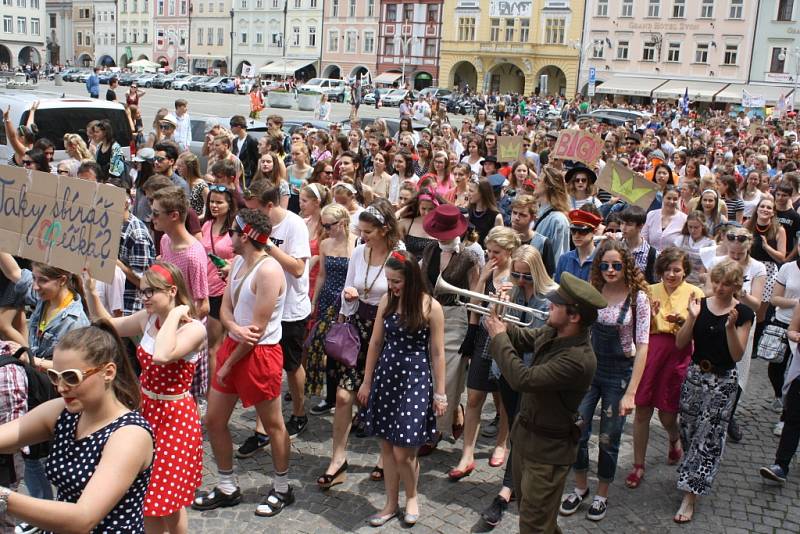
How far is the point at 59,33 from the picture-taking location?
102000mm

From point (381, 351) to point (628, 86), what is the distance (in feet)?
182

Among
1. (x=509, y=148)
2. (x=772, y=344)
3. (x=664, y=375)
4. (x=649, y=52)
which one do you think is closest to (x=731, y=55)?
(x=649, y=52)

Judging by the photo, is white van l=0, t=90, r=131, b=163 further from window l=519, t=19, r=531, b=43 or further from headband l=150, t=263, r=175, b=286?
window l=519, t=19, r=531, b=43

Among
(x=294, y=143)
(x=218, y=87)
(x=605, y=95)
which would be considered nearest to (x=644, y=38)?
(x=605, y=95)

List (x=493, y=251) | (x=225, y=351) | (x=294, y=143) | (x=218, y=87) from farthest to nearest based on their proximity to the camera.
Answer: (x=218, y=87) < (x=294, y=143) < (x=493, y=251) < (x=225, y=351)

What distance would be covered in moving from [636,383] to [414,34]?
66.2 metres

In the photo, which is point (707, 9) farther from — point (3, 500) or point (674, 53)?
point (3, 500)

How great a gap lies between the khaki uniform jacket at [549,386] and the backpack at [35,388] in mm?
2241

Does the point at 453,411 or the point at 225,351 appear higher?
the point at 225,351

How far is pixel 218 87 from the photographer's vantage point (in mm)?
55781

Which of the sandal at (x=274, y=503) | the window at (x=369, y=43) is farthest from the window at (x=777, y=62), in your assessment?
the sandal at (x=274, y=503)

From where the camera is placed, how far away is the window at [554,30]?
59219 mm

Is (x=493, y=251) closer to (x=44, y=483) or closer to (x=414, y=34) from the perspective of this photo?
(x=44, y=483)

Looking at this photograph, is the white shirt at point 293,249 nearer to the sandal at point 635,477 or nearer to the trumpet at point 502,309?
the trumpet at point 502,309
